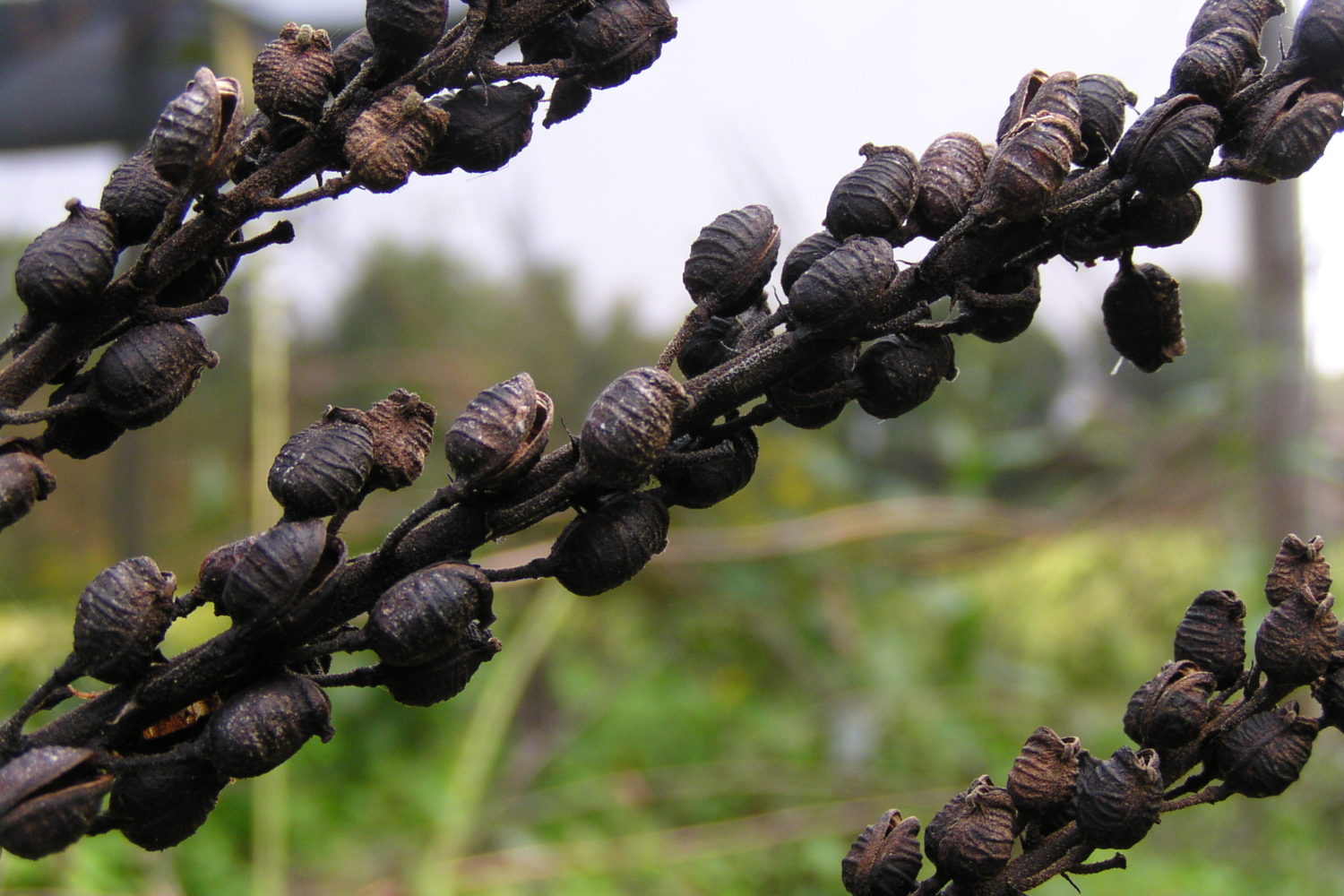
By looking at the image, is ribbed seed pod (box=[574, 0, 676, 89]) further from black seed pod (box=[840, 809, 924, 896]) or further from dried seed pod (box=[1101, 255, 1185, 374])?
black seed pod (box=[840, 809, 924, 896])

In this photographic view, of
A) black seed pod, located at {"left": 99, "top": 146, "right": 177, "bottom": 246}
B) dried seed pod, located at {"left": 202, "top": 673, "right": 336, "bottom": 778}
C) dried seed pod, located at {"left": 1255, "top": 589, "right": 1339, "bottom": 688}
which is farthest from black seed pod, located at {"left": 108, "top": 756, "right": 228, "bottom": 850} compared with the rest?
dried seed pod, located at {"left": 1255, "top": 589, "right": 1339, "bottom": 688}

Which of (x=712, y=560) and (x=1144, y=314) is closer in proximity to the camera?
Answer: (x=1144, y=314)

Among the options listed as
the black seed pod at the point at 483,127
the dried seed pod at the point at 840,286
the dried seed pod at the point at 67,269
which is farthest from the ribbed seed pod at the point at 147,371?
the dried seed pod at the point at 840,286

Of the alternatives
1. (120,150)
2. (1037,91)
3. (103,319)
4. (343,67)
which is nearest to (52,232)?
(103,319)

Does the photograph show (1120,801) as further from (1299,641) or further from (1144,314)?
(1144,314)

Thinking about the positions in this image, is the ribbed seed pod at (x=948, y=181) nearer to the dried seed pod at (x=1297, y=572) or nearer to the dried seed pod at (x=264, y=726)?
the dried seed pod at (x=1297, y=572)

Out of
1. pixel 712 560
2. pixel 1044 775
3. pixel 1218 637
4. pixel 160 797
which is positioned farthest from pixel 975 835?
pixel 712 560

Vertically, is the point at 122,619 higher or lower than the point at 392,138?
lower
